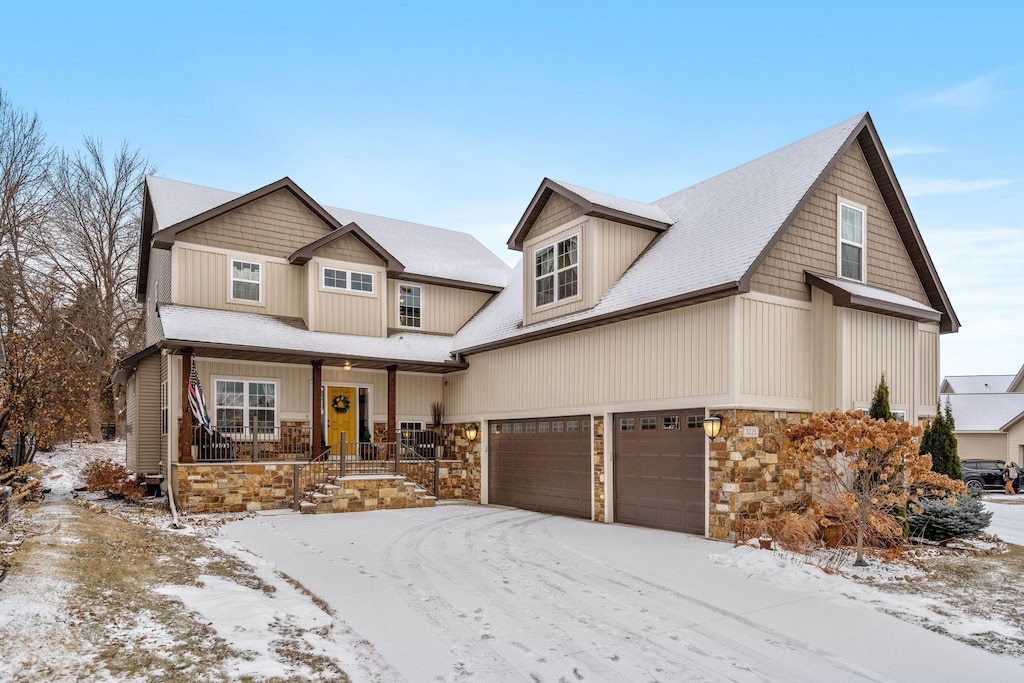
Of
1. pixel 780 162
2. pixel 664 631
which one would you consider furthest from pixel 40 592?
pixel 780 162

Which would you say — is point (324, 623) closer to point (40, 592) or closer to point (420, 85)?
point (40, 592)

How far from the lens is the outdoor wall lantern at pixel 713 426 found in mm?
11562

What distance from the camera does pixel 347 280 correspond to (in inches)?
762

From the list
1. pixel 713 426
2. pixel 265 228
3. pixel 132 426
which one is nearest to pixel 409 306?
pixel 265 228

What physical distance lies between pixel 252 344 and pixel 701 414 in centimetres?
1029

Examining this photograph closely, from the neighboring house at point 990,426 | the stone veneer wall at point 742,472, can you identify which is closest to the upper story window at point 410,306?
the stone veneer wall at point 742,472

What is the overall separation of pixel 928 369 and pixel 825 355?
3.94 m

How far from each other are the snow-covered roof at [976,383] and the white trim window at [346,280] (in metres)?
41.9

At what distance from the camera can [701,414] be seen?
40.2ft

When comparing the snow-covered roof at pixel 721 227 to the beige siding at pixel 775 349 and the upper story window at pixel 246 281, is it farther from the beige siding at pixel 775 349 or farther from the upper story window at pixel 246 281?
the upper story window at pixel 246 281

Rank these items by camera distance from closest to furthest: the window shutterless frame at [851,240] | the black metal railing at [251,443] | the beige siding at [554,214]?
the window shutterless frame at [851,240] < the beige siding at [554,214] < the black metal railing at [251,443]

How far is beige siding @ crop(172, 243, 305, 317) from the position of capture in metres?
17.3

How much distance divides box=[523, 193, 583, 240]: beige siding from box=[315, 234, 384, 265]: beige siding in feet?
16.7

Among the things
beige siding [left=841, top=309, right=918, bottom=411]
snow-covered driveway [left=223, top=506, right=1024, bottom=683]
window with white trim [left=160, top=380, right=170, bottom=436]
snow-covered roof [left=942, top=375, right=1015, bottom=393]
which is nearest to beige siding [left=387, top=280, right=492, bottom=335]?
window with white trim [left=160, top=380, right=170, bottom=436]
